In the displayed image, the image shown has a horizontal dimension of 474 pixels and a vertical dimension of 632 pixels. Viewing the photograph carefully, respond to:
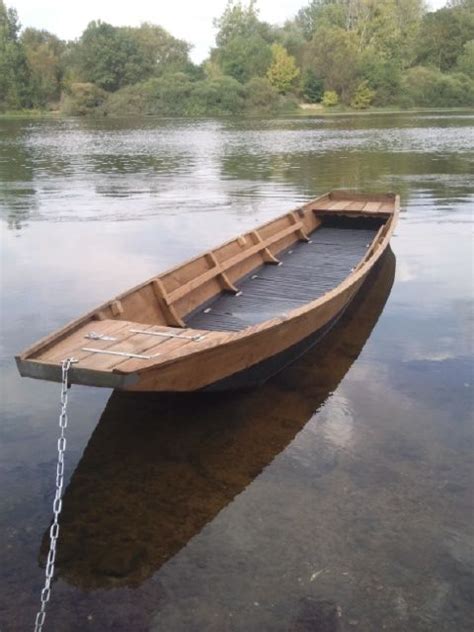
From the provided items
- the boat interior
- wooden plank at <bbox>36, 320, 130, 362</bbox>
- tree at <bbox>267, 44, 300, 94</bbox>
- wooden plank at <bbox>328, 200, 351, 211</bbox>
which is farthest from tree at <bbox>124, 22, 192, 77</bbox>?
wooden plank at <bbox>36, 320, 130, 362</bbox>

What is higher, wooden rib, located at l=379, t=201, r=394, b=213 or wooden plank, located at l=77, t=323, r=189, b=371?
wooden rib, located at l=379, t=201, r=394, b=213

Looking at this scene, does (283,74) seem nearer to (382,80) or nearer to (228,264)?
(382,80)

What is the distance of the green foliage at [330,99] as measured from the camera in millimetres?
84812

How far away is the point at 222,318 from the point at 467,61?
91543mm

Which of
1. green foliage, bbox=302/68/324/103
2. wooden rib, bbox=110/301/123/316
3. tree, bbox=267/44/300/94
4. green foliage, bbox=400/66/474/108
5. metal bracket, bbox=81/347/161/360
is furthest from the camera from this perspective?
tree, bbox=267/44/300/94

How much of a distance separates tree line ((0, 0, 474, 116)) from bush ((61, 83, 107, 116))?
0.40 feet

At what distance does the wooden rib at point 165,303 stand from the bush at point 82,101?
7931 centimetres

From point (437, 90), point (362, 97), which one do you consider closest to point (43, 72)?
point (362, 97)

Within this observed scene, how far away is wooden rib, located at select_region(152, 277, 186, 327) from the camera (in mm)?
7705

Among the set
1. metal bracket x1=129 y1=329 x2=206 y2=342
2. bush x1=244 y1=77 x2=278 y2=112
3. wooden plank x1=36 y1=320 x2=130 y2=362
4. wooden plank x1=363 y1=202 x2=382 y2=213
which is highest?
bush x1=244 y1=77 x2=278 y2=112

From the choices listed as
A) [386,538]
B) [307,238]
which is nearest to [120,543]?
[386,538]

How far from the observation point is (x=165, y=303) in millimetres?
7723

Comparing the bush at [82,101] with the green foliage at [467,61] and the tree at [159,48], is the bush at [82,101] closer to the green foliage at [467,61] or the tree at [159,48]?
the tree at [159,48]

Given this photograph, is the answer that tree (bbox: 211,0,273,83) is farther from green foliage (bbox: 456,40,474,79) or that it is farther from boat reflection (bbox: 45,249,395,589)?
boat reflection (bbox: 45,249,395,589)
